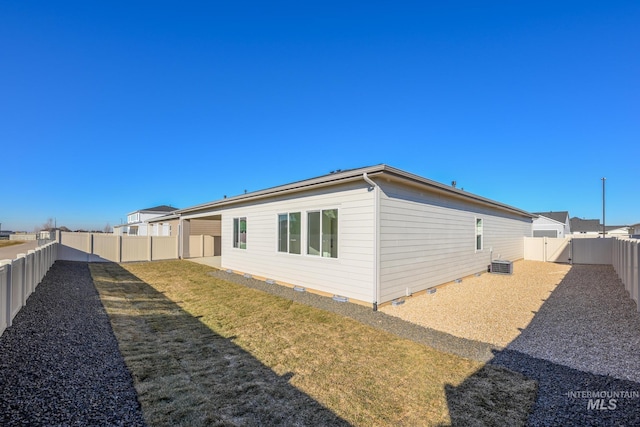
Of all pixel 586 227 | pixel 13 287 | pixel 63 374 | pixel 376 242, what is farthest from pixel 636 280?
pixel 586 227

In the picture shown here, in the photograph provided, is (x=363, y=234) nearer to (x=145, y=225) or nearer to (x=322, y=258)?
(x=322, y=258)

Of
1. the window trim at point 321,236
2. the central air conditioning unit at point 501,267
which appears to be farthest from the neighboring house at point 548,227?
the window trim at point 321,236

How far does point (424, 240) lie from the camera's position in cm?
810

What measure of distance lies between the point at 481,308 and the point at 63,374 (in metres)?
7.35

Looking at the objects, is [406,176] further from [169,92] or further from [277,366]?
[169,92]

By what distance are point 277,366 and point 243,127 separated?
13.9m

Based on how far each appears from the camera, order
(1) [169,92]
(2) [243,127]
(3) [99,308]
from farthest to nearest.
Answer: (2) [243,127] < (1) [169,92] < (3) [99,308]

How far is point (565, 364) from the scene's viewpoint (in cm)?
365

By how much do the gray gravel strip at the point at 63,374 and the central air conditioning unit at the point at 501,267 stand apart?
12.5 m

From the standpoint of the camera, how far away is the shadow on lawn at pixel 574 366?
101 inches

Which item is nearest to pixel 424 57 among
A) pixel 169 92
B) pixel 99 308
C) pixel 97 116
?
pixel 169 92

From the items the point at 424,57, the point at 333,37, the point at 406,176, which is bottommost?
the point at 406,176

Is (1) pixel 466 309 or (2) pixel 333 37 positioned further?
(2) pixel 333 37

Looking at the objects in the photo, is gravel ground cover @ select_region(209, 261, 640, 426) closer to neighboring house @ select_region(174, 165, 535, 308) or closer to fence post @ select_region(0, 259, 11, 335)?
neighboring house @ select_region(174, 165, 535, 308)
